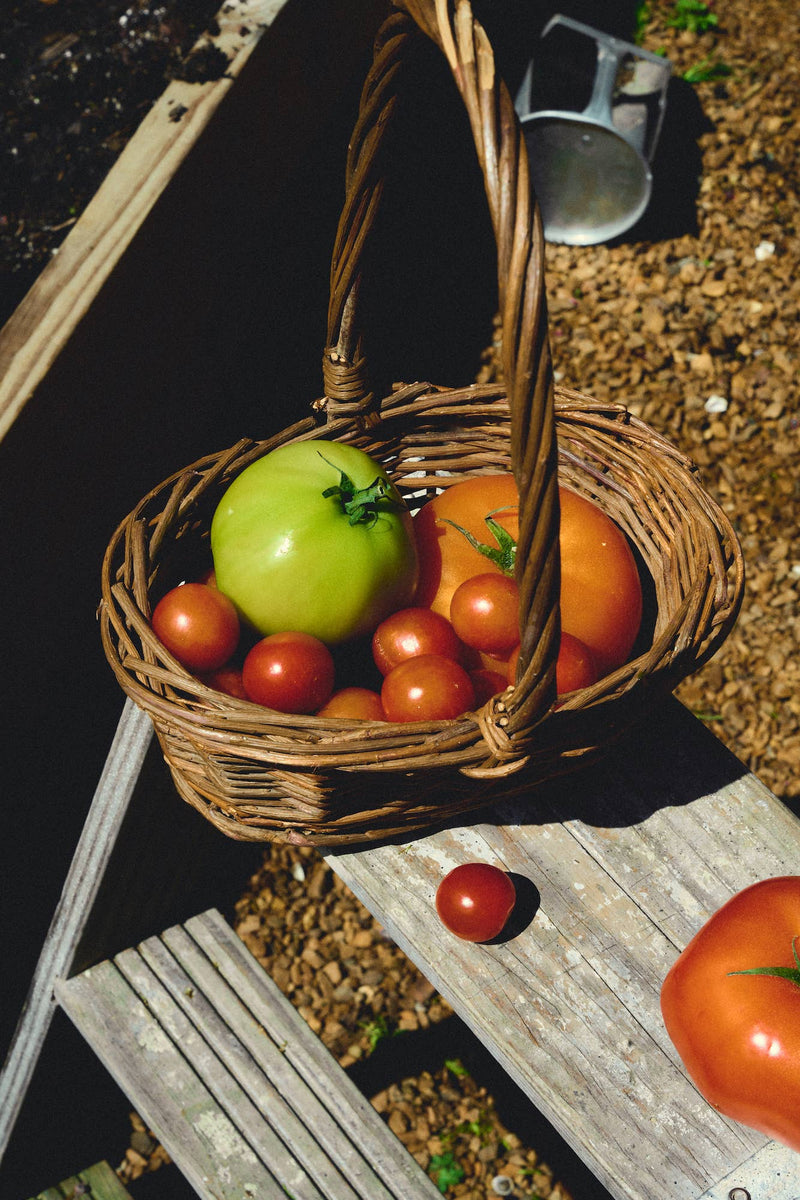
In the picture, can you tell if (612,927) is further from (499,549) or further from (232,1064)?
(232,1064)

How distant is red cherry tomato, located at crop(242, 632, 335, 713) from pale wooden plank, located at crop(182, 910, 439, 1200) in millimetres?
800

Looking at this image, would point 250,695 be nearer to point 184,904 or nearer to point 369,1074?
point 184,904

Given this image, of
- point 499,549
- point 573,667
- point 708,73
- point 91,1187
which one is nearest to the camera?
point 573,667

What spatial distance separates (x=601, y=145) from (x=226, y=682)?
2594mm

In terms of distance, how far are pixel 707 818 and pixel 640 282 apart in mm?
2432

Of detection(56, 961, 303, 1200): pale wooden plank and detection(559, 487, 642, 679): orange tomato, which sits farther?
detection(56, 961, 303, 1200): pale wooden plank

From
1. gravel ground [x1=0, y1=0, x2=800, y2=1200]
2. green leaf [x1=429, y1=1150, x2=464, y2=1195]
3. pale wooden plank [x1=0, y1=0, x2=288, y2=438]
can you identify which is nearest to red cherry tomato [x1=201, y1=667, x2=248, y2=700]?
pale wooden plank [x1=0, y1=0, x2=288, y2=438]

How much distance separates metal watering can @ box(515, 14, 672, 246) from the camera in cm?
308

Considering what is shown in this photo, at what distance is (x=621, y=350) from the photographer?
322cm

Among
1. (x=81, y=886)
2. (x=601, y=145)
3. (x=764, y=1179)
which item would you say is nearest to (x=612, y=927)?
(x=764, y=1179)

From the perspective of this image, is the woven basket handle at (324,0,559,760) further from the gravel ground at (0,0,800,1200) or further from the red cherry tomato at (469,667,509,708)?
the gravel ground at (0,0,800,1200)

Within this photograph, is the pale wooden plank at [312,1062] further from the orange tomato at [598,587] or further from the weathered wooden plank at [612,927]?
the orange tomato at [598,587]

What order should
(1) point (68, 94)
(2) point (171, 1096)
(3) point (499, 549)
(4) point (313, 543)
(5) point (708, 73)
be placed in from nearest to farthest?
(4) point (313, 543) → (3) point (499, 549) → (2) point (171, 1096) → (1) point (68, 94) → (5) point (708, 73)

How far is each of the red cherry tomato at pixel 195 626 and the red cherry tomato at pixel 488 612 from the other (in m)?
0.36
